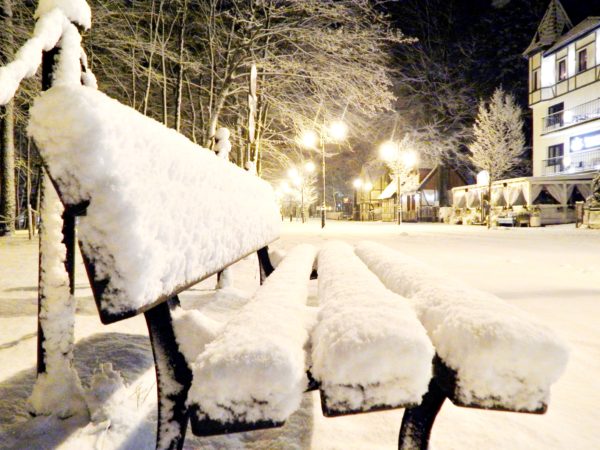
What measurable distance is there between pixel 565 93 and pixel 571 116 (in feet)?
6.36

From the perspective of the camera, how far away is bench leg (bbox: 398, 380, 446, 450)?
1039 millimetres

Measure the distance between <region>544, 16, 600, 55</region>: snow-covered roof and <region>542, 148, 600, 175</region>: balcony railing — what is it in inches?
275

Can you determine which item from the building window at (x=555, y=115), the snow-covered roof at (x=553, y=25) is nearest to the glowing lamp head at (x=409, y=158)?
the building window at (x=555, y=115)

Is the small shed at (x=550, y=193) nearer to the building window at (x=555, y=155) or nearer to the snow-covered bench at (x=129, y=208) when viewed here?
the building window at (x=555, y=155)

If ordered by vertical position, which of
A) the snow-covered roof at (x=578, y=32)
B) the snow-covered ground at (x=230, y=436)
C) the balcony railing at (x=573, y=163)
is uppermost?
the snow-covered roof at (x=578, y=32)

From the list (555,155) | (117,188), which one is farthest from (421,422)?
(555,155)

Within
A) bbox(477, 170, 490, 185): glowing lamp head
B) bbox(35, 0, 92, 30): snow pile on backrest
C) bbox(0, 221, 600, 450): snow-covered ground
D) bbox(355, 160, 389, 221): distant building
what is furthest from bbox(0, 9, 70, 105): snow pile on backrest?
bbox(355, 160, 389, 221): distant building

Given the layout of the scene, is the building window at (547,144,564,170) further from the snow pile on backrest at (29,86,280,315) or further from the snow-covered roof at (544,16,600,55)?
the snow pile on backrest at (29,86,280,315)

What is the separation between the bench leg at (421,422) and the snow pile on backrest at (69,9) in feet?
5.98

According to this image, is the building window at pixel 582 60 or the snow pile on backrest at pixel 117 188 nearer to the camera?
the snow pile on backrest at pixel 117 188

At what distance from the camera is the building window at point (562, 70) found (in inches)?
1018

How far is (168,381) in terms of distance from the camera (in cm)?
107

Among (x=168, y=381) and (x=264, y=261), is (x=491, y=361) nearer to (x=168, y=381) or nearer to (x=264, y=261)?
(x=168, y=381)

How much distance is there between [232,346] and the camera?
85cm
